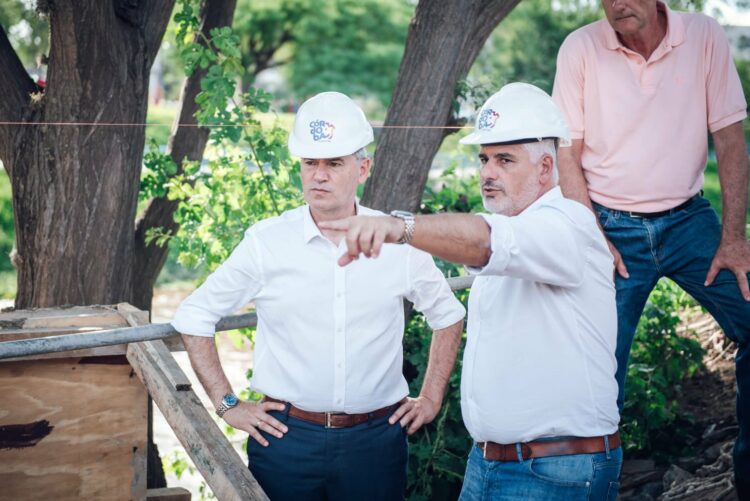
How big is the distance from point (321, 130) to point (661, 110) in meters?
1.27

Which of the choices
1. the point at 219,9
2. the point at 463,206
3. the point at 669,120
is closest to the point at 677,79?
the point at 669,120

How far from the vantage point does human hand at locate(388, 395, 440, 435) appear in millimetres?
3418

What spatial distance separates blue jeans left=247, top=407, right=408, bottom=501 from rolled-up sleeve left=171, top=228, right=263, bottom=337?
→ 386 mm

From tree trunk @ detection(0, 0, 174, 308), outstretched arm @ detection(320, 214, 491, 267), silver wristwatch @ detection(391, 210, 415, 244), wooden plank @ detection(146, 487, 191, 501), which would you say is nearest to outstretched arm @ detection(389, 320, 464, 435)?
outstretched arm @ detection(320, 214, 491, 267)

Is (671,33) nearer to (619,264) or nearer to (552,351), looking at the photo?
(619,264)

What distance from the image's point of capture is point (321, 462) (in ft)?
10.7

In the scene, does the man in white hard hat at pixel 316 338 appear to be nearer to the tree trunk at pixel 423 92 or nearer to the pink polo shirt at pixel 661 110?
the pink polo shirt at pixel 661 110

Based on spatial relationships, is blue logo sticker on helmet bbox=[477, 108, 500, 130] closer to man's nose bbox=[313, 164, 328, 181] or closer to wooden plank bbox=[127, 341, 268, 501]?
man's nose bbox=[313, 164, 328, 181]

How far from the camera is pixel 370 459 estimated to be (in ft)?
10.9

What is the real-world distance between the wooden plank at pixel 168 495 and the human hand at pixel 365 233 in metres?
2.70

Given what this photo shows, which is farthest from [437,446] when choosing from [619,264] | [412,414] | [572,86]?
[572,86]

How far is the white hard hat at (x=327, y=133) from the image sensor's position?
333 cm

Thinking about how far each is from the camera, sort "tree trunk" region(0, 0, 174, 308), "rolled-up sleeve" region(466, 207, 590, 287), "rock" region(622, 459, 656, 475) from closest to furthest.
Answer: "rolled-up sleeve" region(466, 207, 590, 287) < "tree trunk" region(0, 0, 174, 308) < "rock" region(622, 459, 656, 475)

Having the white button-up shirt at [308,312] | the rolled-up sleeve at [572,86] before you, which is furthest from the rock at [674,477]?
the white button-up shirt at [308,312]
